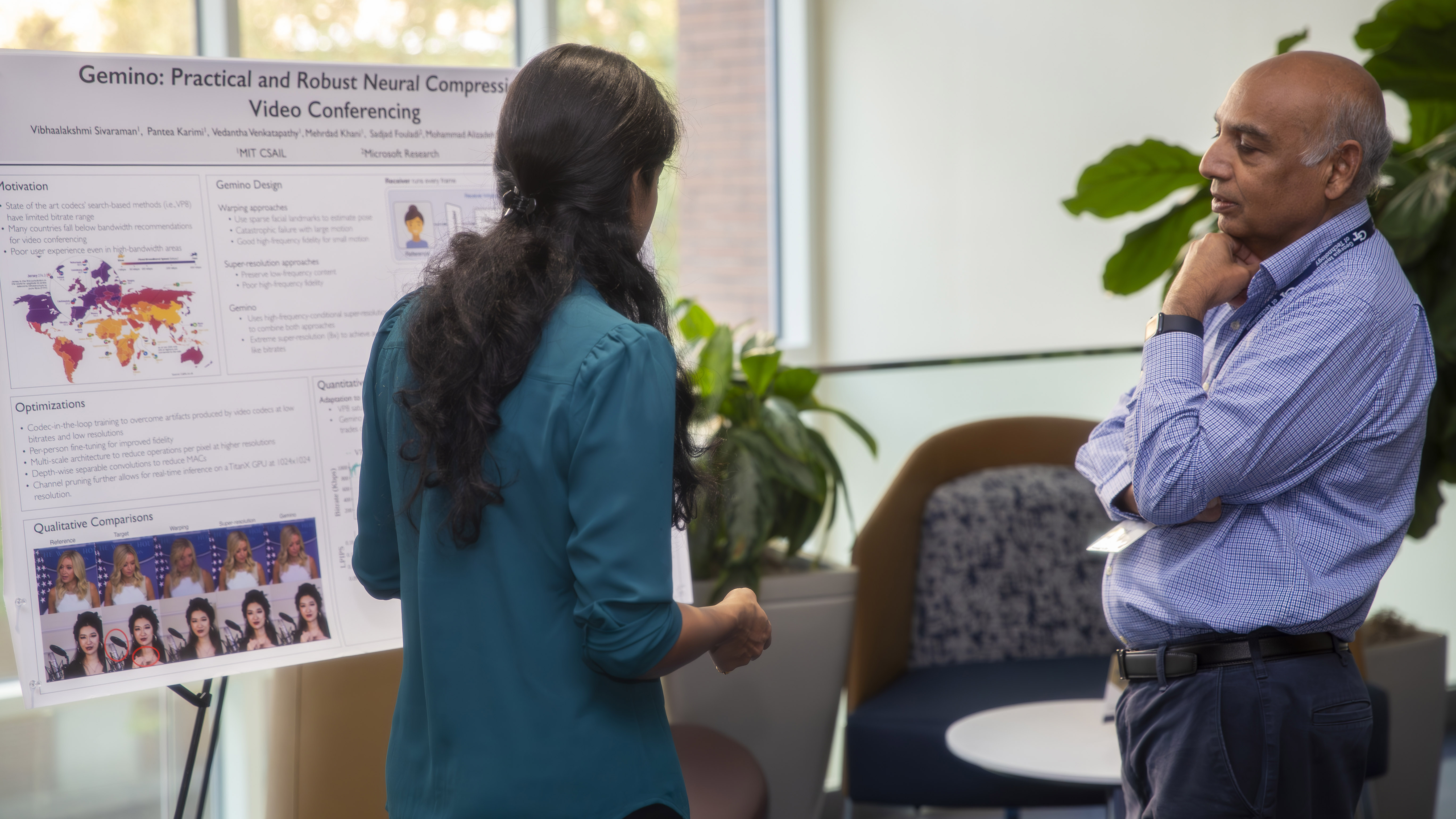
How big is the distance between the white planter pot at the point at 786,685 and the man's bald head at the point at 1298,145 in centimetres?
148

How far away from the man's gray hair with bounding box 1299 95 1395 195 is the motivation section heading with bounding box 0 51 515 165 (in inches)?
37.0

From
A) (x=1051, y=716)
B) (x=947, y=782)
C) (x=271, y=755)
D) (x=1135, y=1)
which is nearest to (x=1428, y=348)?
(x=1051, y=716)

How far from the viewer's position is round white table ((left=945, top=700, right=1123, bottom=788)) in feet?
6.23

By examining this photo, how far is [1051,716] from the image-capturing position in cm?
222

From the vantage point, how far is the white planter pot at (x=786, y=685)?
2.55 metres

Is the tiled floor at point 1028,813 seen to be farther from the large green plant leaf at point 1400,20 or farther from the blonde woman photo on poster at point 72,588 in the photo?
the blonde woman photo on poster at point 72,588

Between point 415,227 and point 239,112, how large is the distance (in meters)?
0.29

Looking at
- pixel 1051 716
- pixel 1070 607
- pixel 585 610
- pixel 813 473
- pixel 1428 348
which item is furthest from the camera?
pixel 1070 607

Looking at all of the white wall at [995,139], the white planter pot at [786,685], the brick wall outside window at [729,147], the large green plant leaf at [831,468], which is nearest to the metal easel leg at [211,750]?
the white planter pot at [786,685]

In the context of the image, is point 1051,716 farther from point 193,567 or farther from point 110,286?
point 110,286

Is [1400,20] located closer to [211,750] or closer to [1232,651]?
[1232,651]

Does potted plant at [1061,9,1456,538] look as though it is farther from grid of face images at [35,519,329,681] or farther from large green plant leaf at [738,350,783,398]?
grid of face images at [35,519,329,681]

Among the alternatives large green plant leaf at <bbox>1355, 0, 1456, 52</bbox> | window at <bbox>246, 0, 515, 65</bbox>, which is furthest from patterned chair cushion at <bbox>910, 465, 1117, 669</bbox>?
window at <bbox>246, 0, 515, 65</bbox>

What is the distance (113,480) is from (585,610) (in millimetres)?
930
